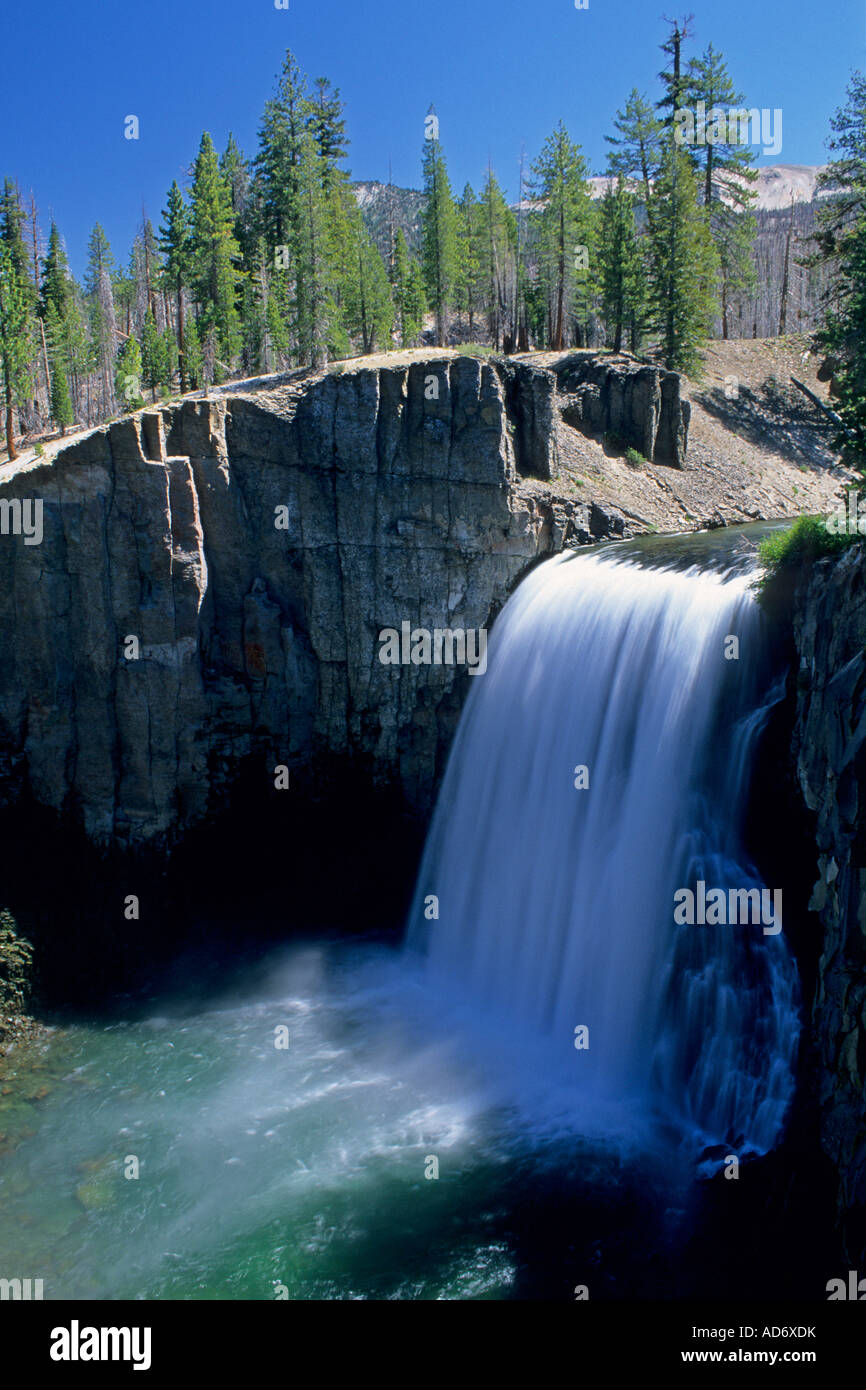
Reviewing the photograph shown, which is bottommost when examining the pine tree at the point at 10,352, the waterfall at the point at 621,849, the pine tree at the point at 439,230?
the waterfall at the point at 621,849

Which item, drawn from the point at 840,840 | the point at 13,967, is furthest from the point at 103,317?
the point at 840,840

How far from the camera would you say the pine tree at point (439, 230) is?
133 feet

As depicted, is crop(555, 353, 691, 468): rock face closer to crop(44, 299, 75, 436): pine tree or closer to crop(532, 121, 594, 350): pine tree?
crop(532, 121, 594, 350): pine tree

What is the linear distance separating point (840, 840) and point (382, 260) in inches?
1520

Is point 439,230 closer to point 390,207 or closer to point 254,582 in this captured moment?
point 254,582

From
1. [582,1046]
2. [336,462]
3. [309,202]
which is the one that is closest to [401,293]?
[309,202]

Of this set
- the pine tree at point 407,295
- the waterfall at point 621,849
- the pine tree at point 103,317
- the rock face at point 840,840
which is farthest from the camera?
the pine tree at point 103,317

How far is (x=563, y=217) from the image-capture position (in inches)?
1464

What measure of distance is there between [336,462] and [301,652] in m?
4.47

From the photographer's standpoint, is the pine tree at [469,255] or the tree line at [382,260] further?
the pine tree at [469,255]

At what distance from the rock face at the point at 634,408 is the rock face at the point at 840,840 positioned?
53.6 ft

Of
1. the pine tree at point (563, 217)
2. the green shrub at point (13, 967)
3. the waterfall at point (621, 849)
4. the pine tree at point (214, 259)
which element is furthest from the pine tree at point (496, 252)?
the green shrub at point (13, 967)

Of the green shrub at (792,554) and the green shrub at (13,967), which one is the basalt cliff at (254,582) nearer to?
the green shrub at (13,967)

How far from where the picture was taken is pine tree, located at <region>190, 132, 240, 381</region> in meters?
36.6
